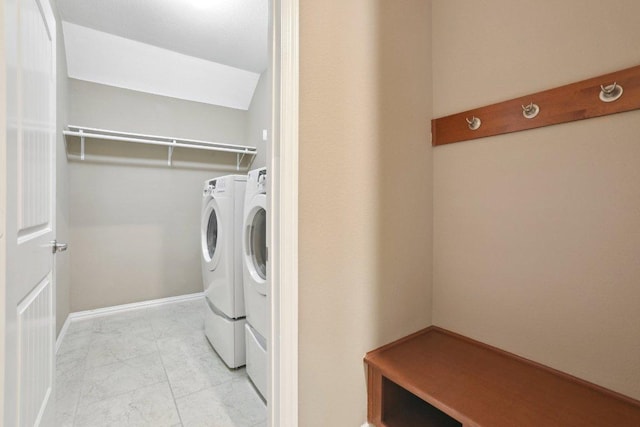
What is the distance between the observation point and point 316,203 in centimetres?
96

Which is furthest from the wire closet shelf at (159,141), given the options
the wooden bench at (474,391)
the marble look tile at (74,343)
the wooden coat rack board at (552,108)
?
the wooden bench at (474,391)

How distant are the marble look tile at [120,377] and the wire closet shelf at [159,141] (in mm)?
1870

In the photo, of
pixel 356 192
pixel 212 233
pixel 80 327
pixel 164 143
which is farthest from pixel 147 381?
pixel 164 143

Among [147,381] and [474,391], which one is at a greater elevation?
[474,391]

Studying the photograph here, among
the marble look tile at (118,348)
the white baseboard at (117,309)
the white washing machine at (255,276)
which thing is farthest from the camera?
the white baseboard at (117,309)

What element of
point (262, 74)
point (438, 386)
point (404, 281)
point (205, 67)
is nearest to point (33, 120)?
point (404, 281)

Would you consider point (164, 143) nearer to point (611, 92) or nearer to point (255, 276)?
point (255, 276)

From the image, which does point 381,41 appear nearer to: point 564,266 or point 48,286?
point 564,266

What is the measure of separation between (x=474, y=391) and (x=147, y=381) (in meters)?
1.82

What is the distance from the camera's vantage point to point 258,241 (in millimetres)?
1739

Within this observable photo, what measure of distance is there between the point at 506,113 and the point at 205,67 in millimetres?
2866

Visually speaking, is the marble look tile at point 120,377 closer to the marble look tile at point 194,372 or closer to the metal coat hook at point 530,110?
the marble look tile at point 194,372

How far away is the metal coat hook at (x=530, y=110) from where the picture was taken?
1.03m

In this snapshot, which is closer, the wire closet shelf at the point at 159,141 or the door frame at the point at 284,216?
the door frame at the point at 284,216
